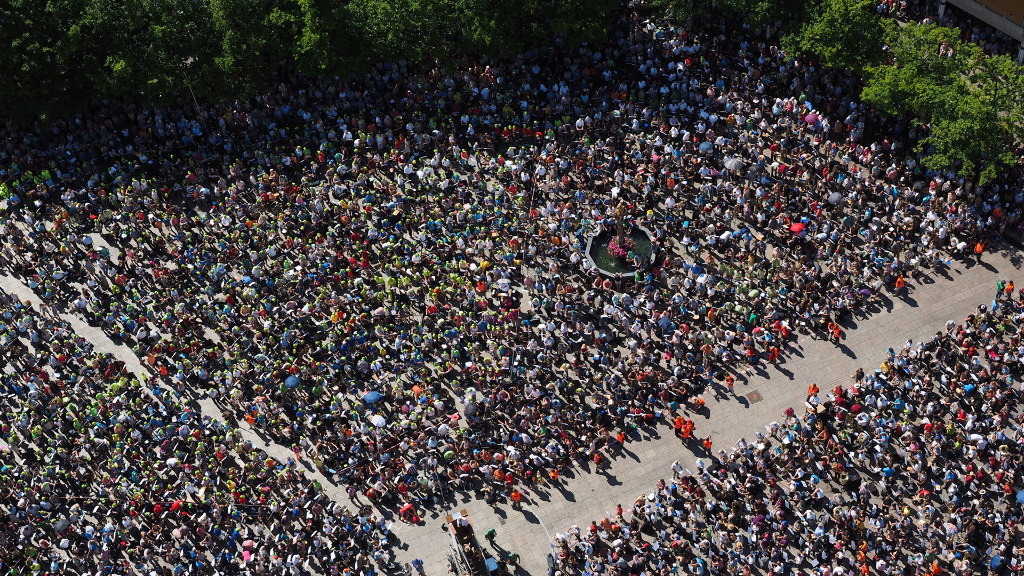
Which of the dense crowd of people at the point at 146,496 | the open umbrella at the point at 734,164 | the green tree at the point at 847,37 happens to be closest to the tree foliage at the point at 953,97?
the green tree at the point at 847,37

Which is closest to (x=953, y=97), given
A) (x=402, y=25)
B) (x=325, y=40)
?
(x=402, y=25)

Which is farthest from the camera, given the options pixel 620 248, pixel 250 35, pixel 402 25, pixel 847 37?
pixel 402 25

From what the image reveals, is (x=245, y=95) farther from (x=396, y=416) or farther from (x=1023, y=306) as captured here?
(x=1023, y=306)

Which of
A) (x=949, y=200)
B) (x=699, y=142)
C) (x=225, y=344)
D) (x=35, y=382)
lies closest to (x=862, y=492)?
(x=949, y=200)

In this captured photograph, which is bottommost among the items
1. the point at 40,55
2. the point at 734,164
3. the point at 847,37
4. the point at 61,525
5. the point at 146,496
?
the point at 61,525

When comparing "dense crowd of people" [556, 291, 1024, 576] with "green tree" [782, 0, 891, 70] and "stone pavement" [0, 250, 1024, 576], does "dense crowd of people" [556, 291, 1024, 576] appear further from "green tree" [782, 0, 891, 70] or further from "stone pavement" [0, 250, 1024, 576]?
"green tree" [782, 0, 891, 70]

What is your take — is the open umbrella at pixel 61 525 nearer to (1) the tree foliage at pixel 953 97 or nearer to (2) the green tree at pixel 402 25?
(2) the green tree at pixel 402 25

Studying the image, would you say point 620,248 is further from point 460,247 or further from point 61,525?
point 61,525

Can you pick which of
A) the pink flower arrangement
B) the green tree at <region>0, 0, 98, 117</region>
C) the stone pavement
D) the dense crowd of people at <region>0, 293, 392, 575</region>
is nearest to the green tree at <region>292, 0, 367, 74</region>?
the green tree at <region>0, 0, 98, 117</region>
